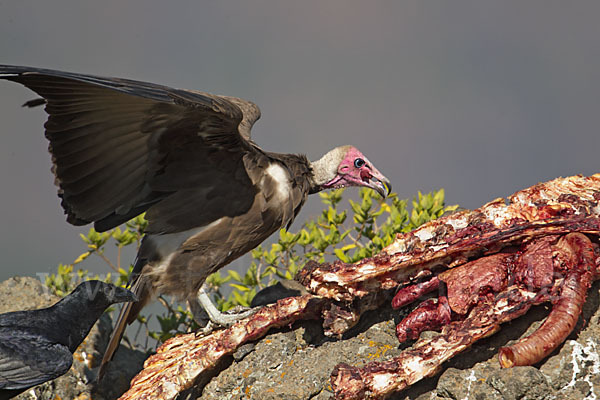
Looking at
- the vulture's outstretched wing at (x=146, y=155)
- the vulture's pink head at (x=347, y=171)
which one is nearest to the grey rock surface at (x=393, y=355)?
the vulture's outstretched wing at (x=146, y=155)

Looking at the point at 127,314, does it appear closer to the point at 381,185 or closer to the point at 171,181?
the point at 171,181

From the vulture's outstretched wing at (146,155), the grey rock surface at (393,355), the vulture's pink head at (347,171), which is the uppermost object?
the vulture's outstretched wing at (146,155)

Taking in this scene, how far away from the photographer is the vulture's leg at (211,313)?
15.5ft

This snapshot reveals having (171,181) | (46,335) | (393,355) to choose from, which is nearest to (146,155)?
(171,181)

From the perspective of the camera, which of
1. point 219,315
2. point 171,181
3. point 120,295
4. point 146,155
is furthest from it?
point 219,315

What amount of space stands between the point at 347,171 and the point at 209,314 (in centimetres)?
165

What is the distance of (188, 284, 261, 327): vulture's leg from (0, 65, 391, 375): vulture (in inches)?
0.5

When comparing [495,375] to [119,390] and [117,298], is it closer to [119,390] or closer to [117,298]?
[117,298]

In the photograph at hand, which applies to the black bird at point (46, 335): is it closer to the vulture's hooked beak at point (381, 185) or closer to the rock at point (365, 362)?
the rock at point (365, 362)

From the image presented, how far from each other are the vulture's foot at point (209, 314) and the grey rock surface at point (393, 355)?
73 centimetres

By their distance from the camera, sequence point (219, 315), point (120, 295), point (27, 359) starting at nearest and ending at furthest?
point (27, 359) < point (120, 295) < point (219, 315)

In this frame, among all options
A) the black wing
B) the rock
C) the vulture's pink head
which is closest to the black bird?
the black wing

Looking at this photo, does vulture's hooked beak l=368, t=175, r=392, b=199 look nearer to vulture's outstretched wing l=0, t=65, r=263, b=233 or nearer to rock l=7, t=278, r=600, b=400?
vulture's outstretched wing l=0, t=65, r=263, b=233

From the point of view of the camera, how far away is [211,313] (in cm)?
484
